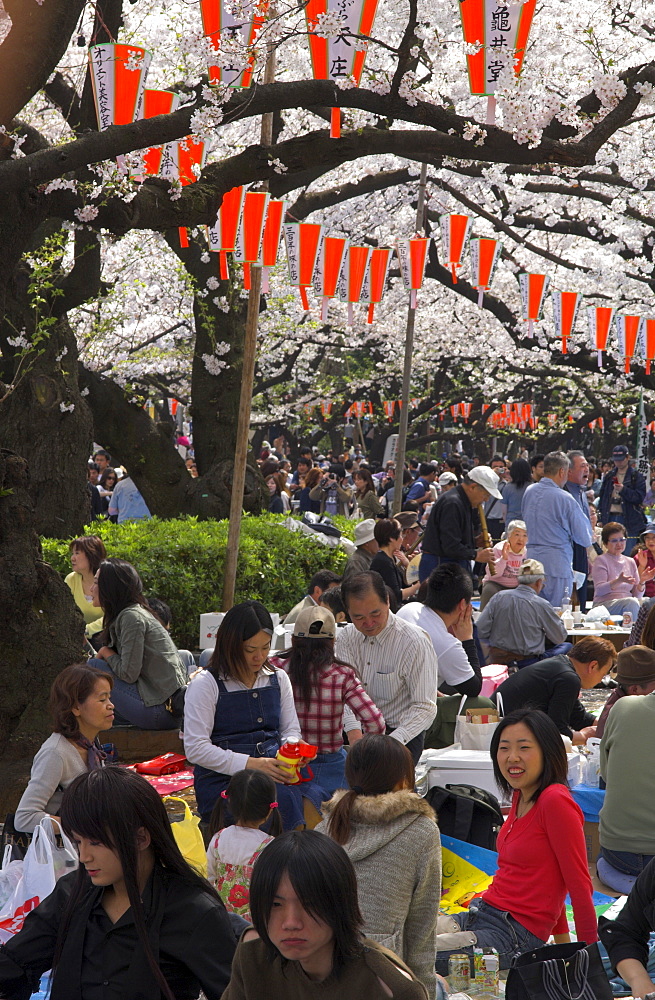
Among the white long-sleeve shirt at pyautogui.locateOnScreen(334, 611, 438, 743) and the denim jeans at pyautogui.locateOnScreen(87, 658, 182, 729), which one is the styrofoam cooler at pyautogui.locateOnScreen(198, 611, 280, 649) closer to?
the denim jeans at pyautogui.locateOnScreen(87, 658, 182, 729)

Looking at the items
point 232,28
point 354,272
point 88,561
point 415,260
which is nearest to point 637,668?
point 88,561

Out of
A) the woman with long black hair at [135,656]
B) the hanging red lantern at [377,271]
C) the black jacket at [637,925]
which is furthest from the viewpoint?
the hanging red lantern at [377,271]

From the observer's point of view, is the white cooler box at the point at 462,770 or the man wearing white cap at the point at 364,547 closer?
the white cooler box at the point at 462,770

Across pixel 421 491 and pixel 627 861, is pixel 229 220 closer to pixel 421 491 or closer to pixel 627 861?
pixel 627 861

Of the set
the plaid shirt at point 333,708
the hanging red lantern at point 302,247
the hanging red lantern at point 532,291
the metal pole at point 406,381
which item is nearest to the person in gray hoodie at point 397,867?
the plaid shirt at point 333,708

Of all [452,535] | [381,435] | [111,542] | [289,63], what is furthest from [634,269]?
[381,435]

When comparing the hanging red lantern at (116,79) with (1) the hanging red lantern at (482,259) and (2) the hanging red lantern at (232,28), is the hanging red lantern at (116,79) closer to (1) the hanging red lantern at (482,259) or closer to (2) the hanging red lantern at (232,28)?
(2) the hanging red lantern at (232,28)

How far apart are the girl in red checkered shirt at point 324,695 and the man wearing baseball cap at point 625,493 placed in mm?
11588

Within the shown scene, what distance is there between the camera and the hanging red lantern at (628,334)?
14242 millimetres

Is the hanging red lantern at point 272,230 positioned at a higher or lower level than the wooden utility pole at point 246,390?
higher

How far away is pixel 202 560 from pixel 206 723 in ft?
15.0

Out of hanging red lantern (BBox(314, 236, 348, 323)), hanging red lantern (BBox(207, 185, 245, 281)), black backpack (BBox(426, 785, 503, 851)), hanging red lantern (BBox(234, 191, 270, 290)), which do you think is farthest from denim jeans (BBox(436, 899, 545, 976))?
hanging red lantern (BBox(314, 236, 348, 323))

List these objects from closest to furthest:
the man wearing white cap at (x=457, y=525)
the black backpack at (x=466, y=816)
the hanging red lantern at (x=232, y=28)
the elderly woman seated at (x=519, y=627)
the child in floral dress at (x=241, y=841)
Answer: the child in floral dress at (x=241, y=841) → the black backpack at (x=466, y=816) → the hanging red lantern at (x=232, y=28) → the elderly woman seated at (x=519, y=627) → the man wearing white cap at (x=457, y=525)

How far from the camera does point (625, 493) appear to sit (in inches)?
637
